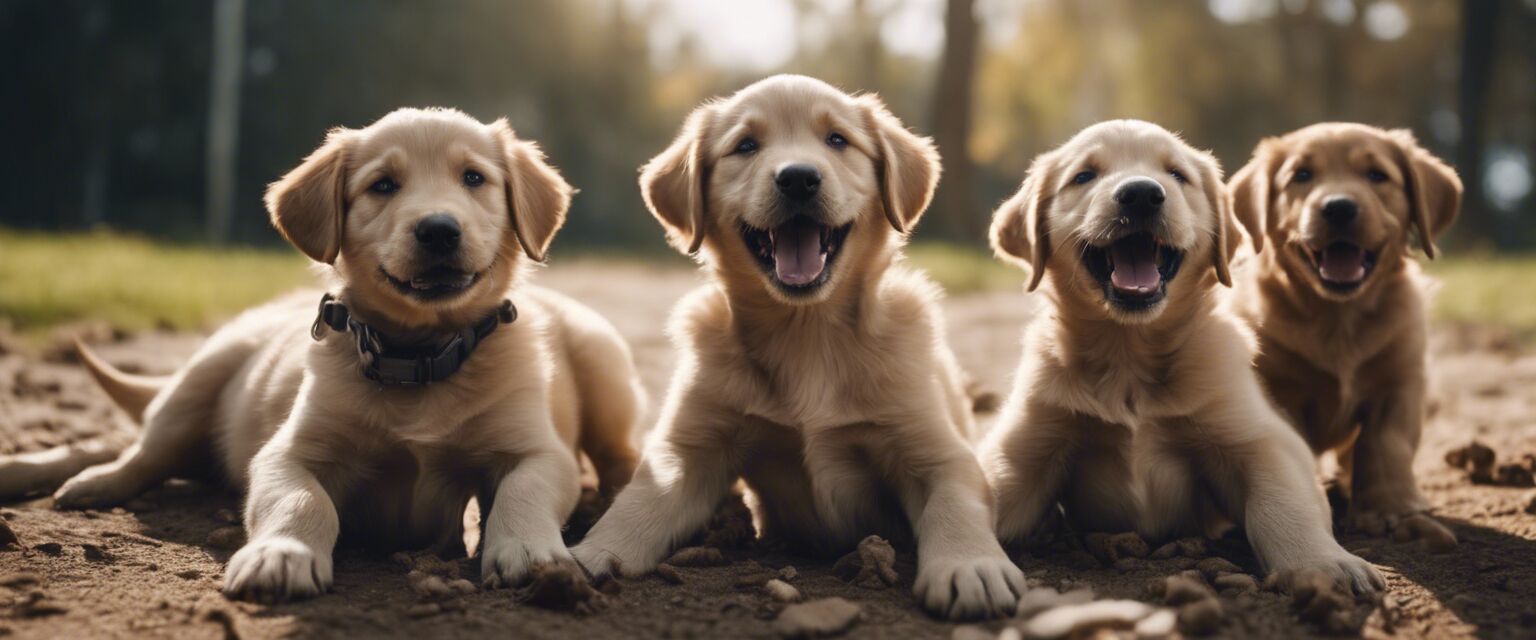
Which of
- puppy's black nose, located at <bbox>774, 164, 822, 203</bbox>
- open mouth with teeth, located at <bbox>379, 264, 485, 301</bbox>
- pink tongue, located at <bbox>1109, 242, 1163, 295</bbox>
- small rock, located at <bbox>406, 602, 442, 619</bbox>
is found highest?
puppy's black nose, located at <bbox>774, 164, 822, 203</bbox>

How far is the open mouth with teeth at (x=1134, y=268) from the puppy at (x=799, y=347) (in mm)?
563

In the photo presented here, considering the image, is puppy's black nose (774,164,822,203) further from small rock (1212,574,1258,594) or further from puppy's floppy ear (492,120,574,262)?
small rock (1212,574,1258,594)

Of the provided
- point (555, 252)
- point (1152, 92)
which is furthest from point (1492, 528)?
point (1152, 92)

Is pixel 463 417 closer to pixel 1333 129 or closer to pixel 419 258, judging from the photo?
pixel 419 258

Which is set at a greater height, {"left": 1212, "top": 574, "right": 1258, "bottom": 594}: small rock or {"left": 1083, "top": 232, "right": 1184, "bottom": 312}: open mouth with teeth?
{"left": 1083, "top": 232, "right": 1184, "bottom": 312}: open mouth with teeth

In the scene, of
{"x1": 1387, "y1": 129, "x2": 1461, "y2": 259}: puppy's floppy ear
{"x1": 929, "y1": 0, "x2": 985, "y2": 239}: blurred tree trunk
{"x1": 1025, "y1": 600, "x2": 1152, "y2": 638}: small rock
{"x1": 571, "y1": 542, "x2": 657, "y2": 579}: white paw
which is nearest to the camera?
{"x1": 1025, "y1": 600, "x2": 1152, "y2": 638}: small rock

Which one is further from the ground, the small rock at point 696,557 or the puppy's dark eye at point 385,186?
the puppy's dark eye at point 385,186

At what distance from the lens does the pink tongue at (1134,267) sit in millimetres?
Result: 3740

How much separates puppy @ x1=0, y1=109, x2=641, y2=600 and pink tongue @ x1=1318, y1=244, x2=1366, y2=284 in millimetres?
2821

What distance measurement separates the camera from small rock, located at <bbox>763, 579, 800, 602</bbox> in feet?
9.72

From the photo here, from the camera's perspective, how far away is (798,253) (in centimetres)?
370

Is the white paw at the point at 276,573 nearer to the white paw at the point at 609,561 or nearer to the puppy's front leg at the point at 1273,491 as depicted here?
the white paw at the point at 609,561

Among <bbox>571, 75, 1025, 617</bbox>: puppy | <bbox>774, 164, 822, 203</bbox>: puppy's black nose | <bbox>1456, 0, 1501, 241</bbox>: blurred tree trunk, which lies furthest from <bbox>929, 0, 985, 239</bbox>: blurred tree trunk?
<bbox>774, 164, 822, 203</bbox>: puppy's black nose

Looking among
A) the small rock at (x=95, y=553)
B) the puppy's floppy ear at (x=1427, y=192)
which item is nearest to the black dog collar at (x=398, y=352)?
the small rock at (x=95, y=553)
